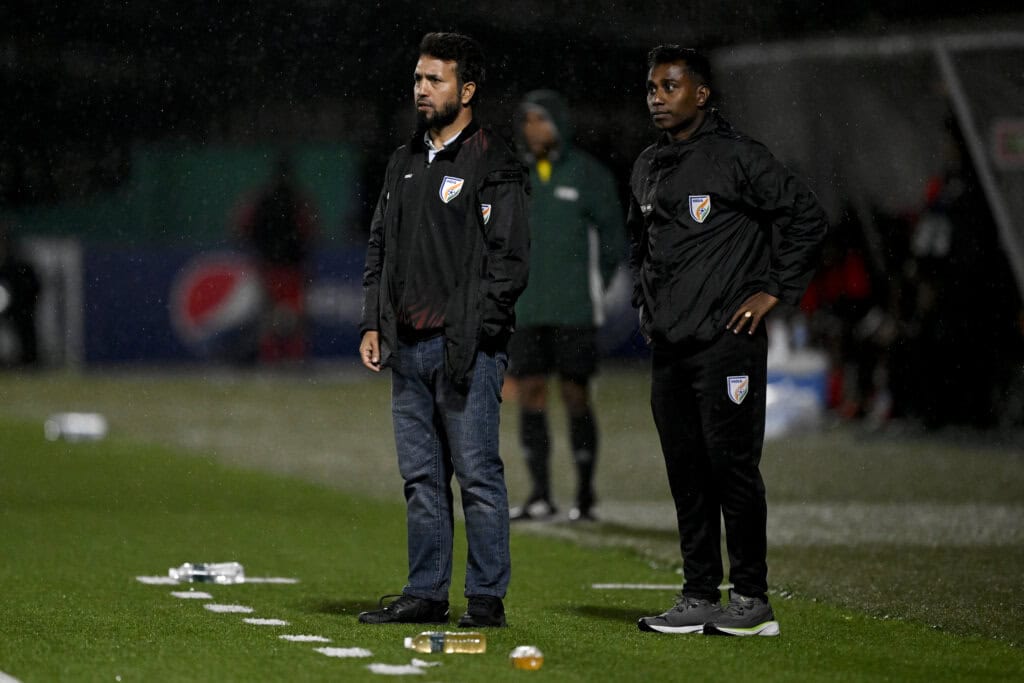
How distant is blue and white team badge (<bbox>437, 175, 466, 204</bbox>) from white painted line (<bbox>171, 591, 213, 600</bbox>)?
6.17 ft

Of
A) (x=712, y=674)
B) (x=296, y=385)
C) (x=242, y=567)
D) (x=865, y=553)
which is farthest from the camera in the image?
(x=296, y=385)

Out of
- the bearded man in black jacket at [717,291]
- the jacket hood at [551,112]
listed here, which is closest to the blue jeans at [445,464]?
the bearded man in black jacket at [717,291]

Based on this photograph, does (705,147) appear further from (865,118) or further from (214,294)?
(214,294)

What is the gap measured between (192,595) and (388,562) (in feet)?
4.65

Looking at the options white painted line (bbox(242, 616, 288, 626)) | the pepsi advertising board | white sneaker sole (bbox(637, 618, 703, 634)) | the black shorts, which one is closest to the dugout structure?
the black shorts

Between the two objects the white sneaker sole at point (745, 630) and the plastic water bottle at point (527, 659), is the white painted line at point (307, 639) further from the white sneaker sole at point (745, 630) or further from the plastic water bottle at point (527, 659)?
the white sneaker sole at point (745, 630)

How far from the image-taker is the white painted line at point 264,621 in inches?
258

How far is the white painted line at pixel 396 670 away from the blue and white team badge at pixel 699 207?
1.80 metres

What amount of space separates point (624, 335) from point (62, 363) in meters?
7.06

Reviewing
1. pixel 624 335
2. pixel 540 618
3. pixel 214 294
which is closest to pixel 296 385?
pixel 214 294

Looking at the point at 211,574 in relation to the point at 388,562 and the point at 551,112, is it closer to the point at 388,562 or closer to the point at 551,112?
the point at 388,562

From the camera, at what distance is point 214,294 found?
78.4ft

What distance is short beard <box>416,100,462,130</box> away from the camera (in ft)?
20.9

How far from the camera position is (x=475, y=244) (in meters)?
6.38
